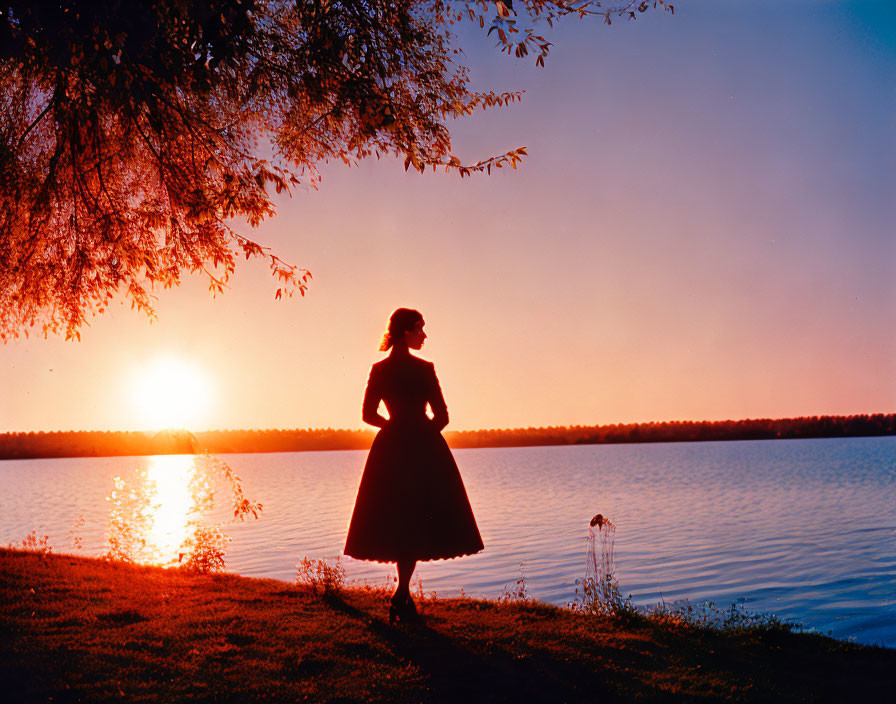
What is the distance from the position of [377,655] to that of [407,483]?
1631 millimetres

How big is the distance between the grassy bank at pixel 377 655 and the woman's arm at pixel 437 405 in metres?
2.11

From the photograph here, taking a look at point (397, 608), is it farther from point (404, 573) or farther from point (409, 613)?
point (404, 573)

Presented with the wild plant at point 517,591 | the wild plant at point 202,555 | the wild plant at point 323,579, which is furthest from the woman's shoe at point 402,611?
the wild plant at point 202,555

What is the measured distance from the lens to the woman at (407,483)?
7.47 metres

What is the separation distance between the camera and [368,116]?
8188 millimetres

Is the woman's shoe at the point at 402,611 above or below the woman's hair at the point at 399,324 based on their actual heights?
below

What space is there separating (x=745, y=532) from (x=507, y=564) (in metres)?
9.81

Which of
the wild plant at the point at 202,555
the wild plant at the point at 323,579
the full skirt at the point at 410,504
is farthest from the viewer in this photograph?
the wild plant at the point at 202,555

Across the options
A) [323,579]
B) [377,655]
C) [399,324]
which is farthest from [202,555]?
[399,324]

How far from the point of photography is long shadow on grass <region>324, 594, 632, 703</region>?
5.86 meters

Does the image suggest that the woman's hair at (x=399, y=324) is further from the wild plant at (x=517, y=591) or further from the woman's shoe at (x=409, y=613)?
the wild plant at (x=517, y=591)

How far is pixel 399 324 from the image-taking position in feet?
25.8

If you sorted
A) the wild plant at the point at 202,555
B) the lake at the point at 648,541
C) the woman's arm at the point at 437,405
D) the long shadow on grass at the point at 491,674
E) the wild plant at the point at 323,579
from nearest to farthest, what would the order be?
the long shadow on grass at the point at 491,674, the woman's arm at the point at 437,405, the wild plant at the point at 323,579, the wild plant at the point at 202,555, the lake at the point at 648,541

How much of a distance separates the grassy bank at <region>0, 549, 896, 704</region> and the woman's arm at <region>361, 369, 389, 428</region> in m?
2.12
